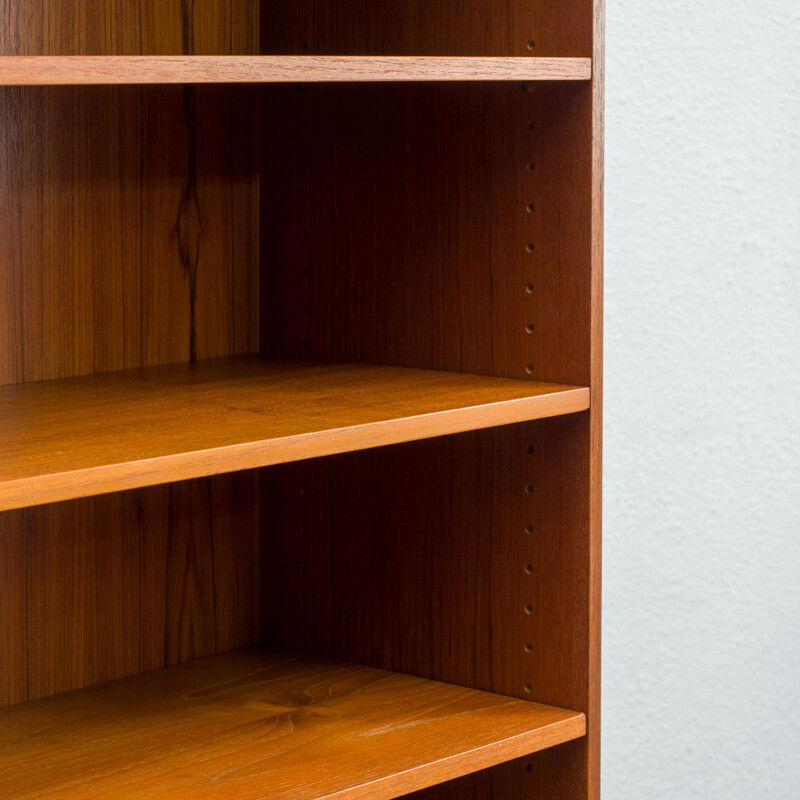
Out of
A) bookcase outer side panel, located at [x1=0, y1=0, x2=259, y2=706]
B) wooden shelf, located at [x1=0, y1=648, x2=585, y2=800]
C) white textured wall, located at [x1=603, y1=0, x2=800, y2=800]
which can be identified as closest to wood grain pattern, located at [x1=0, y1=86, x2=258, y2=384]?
bookcase outer side panel, located at [x1=0, y1=0, x2=259, y2=706]

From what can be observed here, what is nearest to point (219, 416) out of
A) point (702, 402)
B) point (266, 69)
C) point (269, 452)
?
point (269, 452)

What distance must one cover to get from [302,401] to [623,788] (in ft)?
3.60

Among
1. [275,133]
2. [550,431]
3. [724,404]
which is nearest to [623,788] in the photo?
[724,404]

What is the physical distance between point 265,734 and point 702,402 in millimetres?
1027

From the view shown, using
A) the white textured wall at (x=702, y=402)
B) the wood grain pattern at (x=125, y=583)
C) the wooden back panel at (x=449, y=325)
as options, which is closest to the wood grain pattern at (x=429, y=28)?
the wooden back panel at (x=449, y=325)

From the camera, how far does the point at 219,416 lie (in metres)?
0.97

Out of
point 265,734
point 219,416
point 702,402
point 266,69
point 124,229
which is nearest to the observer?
point 266,69

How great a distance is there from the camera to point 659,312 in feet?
6.10

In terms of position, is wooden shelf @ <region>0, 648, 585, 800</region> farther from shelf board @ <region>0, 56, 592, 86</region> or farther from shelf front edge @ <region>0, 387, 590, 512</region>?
shelf board @ <region>0, 56, 592, 86</region>

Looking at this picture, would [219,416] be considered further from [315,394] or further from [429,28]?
[429,28]

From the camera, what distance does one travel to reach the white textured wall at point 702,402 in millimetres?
1828

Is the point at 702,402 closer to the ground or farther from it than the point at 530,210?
closer to the ground

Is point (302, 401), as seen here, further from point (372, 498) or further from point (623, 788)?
point (623, 788)

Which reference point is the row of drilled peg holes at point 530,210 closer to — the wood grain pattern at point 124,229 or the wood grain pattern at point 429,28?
the wood grain pattern at point 429,28
